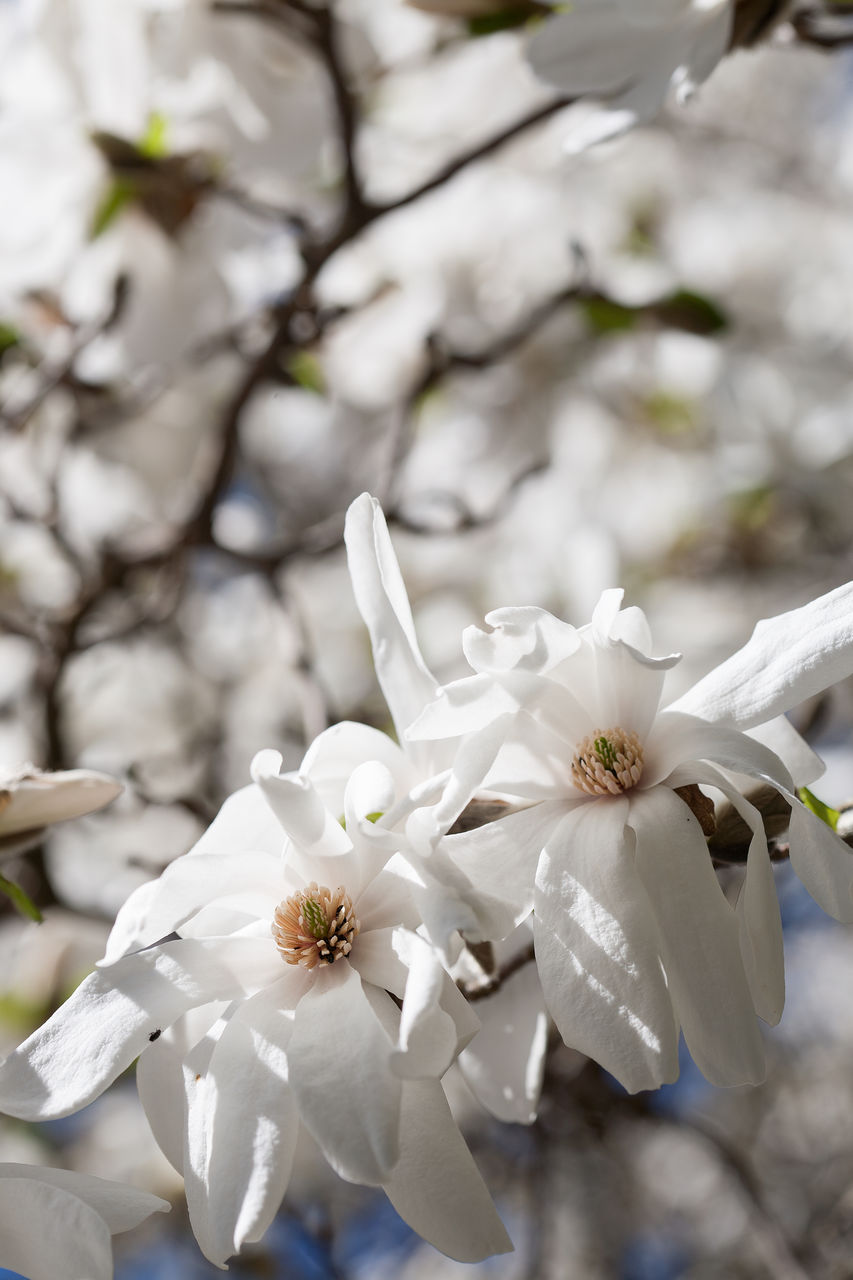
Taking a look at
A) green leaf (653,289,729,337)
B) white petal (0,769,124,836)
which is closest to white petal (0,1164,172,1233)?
white petal (0,769,124,836)

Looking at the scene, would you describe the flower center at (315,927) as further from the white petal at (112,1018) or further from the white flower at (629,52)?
the white flower at (629,52)

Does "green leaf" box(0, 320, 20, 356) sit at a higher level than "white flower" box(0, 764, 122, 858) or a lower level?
lower

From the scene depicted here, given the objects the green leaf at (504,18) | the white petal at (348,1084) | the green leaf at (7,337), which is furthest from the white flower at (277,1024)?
the green leaf at (7,337)

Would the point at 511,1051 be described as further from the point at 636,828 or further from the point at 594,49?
the point at 594,49

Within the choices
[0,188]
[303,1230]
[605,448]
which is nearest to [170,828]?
[303,1230]

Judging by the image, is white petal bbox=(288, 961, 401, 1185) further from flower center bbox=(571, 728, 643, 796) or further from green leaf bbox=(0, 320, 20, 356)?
green leaf bbox=(0, 320, 20, 356)

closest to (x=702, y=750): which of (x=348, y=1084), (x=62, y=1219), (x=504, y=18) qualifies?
(x=348, y=1084)
